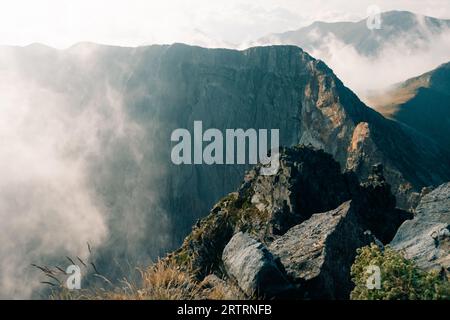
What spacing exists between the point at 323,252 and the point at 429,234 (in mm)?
4164

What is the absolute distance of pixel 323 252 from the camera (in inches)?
811

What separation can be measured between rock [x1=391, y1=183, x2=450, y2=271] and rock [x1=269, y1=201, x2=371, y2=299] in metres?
2.15

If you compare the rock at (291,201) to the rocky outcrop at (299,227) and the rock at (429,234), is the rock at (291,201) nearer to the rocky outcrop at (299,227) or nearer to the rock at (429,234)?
the rocky outcrop at (299,227)

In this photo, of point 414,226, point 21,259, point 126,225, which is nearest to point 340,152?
point 126,225

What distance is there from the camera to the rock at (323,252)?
18312 mm

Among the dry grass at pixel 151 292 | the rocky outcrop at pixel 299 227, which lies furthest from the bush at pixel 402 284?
the rocky outcrop at pixel 299 227

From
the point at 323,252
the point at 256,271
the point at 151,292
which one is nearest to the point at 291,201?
the point at 323,252

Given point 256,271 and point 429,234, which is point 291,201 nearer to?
point 429,234

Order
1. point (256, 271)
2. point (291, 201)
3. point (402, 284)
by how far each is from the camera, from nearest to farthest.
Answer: point (402, 284) < point (256, 271) < point (291, 201)

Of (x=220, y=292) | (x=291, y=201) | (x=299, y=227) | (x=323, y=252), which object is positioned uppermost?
(x=291, y=201)

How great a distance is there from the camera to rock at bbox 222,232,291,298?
15.5 m

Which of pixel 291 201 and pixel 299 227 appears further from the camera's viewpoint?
pixel 291 201
